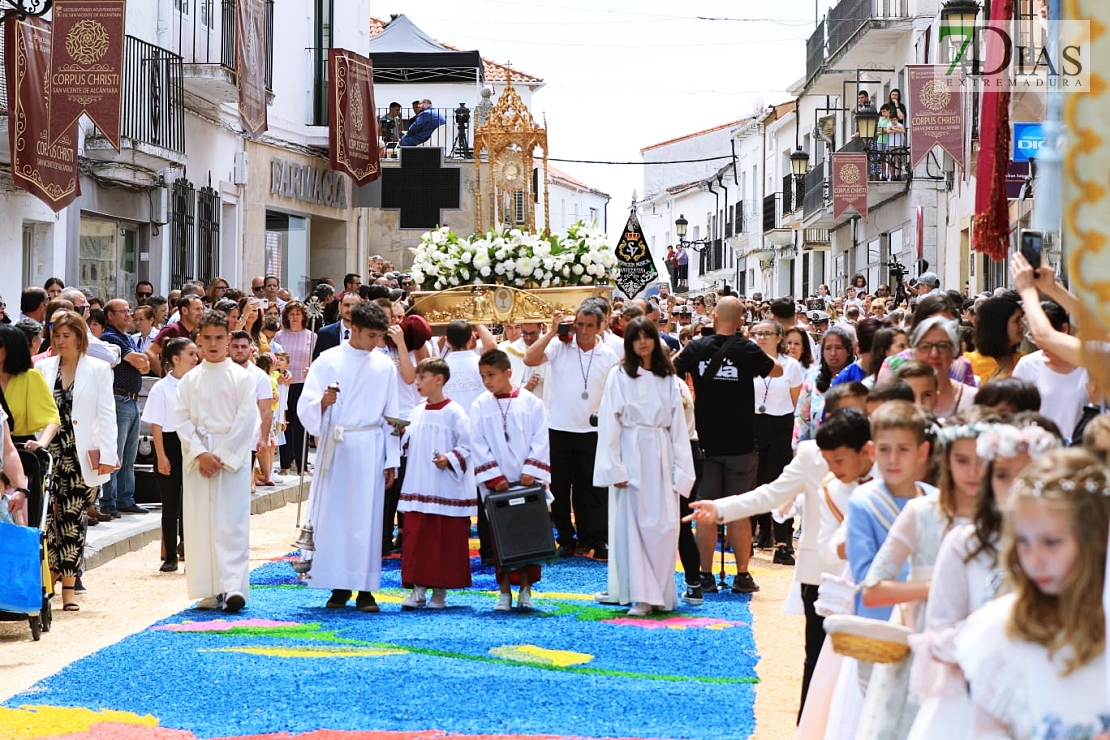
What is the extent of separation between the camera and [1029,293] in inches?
204

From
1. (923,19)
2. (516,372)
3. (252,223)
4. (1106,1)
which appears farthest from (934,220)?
(1106,1)

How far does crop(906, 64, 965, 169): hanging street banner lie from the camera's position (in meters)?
22.6

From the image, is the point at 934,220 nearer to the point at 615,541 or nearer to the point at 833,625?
the point at 615,541

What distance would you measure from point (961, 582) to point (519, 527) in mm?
6092

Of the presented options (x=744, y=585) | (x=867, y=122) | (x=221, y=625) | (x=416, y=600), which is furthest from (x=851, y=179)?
(x=221, y=625)

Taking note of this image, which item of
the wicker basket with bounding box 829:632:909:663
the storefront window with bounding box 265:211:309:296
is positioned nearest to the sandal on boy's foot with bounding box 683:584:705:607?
the wicker basket with bounding box 829:632:909:663

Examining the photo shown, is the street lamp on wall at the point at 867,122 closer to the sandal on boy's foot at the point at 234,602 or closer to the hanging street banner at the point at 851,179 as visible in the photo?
the hanging street banner at the point at 851,179

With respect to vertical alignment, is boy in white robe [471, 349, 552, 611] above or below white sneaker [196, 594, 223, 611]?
above

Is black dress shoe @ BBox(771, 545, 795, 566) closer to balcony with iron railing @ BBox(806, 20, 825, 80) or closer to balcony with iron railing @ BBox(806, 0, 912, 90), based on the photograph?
balcony with iron railing @ BBox(806, 0, 912, 90)

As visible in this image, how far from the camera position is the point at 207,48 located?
77.6ft

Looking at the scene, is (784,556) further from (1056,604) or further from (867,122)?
(867,122)

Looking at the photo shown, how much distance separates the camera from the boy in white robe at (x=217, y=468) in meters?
10.1

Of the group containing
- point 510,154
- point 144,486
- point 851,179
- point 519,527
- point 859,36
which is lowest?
point 144,486

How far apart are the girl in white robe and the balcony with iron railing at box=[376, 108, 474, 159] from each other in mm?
22793
